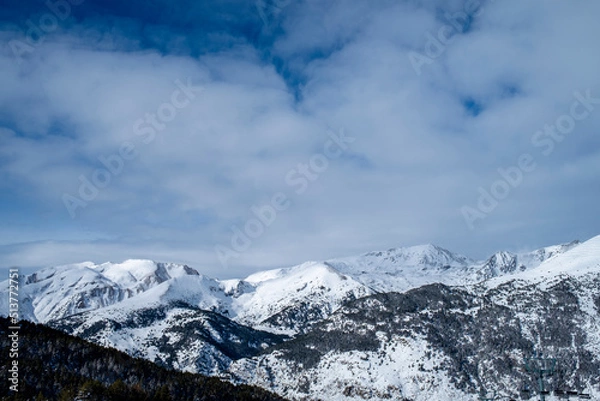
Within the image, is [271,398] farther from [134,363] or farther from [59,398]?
[59,398]

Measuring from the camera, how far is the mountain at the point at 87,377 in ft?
362

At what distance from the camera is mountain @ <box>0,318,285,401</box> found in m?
110

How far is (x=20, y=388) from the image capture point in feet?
351

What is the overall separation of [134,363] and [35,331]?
31.1 m

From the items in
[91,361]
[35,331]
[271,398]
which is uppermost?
[35,331]

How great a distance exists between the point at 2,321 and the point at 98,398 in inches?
2059

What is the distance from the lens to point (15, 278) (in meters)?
78.0

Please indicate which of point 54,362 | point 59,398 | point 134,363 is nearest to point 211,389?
point 134,363

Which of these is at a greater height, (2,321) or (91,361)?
(2,321)

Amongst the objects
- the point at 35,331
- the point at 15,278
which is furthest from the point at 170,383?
the point at 15,278

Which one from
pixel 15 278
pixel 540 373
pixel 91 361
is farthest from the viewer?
pixel 91 361

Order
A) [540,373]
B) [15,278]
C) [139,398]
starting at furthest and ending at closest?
[139,398] → [15,278] → [540,373]

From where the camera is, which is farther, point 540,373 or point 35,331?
point 35,331

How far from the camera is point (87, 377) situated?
132 metres
